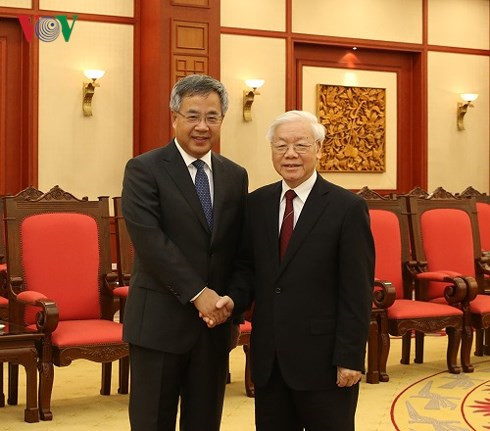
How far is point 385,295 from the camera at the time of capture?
5.50 metres

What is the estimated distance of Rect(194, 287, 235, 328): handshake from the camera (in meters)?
2.74

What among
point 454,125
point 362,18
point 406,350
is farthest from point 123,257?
point 454,125

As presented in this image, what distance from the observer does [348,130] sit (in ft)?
32.8

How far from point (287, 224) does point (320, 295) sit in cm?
24

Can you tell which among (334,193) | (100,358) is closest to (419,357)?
(100,358)

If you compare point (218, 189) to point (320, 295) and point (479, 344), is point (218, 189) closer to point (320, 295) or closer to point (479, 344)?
point (320, 295)

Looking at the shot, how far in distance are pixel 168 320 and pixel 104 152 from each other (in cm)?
616

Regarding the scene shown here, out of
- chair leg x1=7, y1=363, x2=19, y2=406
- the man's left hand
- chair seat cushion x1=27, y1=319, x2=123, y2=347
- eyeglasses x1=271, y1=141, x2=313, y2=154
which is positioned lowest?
chair leg x1=7, y1=363, x2=19, y2=406

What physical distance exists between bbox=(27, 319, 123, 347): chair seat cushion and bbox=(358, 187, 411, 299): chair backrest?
1.89m

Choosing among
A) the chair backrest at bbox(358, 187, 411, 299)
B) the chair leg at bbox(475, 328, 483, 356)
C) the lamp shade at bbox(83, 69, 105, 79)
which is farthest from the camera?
the lamp shade at bbox(83, 69, 105, 79)

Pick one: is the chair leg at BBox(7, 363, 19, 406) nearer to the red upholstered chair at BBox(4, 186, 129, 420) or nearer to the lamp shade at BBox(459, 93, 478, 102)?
the red upholstered chair at BBox(4, 186, 129, 420)

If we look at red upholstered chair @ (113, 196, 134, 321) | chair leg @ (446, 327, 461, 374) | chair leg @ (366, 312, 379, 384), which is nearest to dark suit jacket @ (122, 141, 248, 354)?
red upholstered chair @ (113, 196, 134, 321)

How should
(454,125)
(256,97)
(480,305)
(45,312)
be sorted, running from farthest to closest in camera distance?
1. (454,125)
2. (256,97)
3. (480,305)
4. (45,312)

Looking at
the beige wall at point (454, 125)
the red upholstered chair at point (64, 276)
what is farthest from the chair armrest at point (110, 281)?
the beige wall at point (454, 125)
